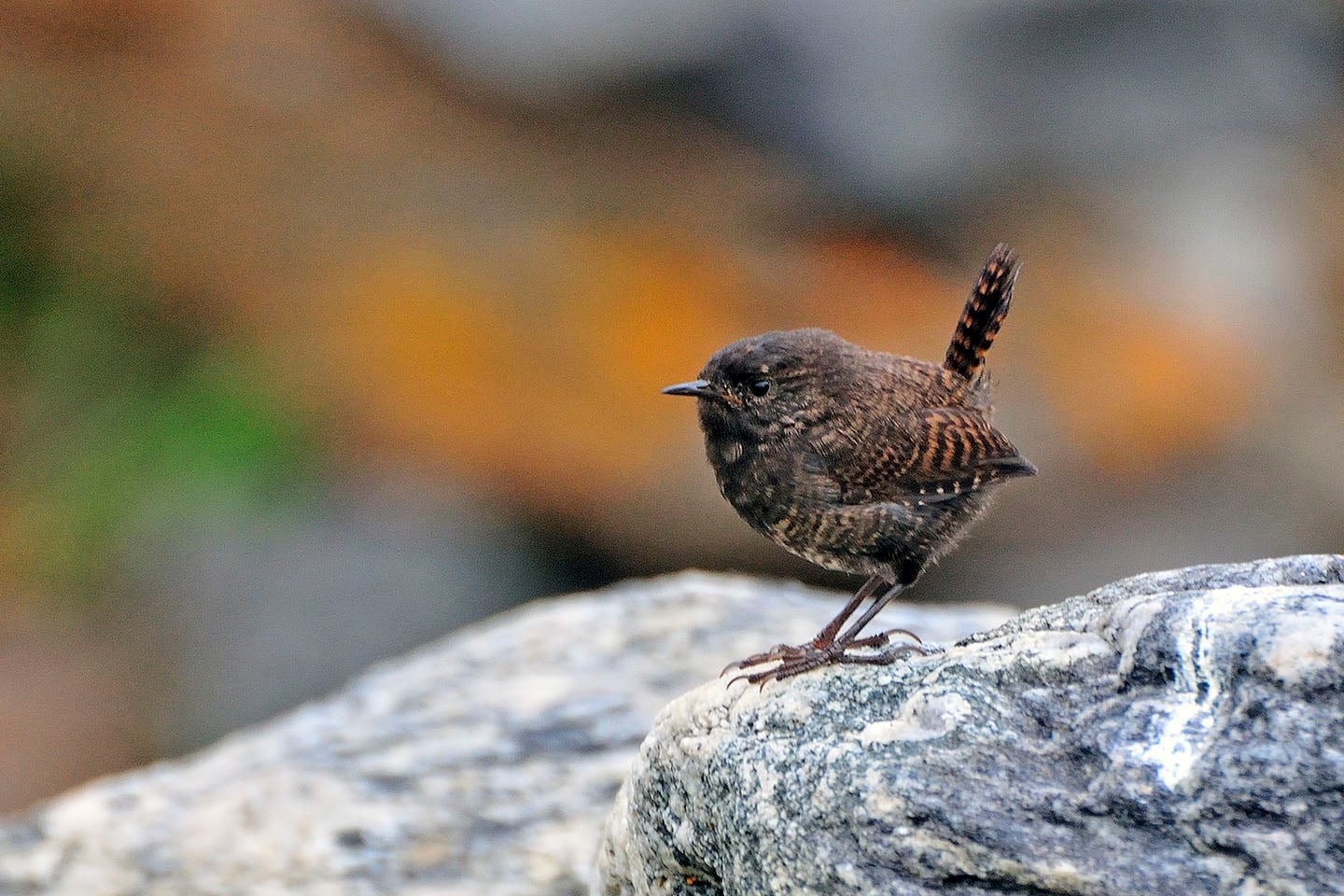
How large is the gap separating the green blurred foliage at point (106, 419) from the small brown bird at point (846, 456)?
520 cm

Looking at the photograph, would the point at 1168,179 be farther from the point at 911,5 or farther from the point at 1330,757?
the point at 1330,757

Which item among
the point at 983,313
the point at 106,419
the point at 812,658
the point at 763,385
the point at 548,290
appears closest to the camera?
the point at 812,658

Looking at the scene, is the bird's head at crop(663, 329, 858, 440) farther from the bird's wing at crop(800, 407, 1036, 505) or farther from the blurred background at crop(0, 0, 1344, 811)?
the blurred background at crop(0, 0, 1344, 811)

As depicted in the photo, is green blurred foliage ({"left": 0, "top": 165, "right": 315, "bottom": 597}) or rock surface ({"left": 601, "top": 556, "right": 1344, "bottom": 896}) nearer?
rock surface ({"left": 601, "top": 556, "right": 1344, "bottom": 896})

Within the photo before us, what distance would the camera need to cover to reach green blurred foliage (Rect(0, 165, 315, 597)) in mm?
8109

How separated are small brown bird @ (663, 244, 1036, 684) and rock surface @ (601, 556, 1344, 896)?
0.72 metres

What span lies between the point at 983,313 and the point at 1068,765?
1911 millimetres

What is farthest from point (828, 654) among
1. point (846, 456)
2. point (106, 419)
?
point (106, 419)

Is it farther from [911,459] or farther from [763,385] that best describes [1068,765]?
[763,385]

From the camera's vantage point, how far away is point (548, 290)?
8.90 meters

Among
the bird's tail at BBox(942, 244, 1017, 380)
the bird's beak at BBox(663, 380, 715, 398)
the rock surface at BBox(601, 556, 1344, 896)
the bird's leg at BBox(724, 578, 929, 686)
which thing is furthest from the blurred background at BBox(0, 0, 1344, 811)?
the rock surface at BBox(601, 556, 1344, 896)

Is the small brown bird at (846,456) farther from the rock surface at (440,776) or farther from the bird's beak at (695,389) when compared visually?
the rock surface at (440,776)

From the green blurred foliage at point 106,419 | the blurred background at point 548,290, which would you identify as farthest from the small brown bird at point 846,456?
the green blurred foliage at point 106,419

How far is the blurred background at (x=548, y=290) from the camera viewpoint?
808 cm
